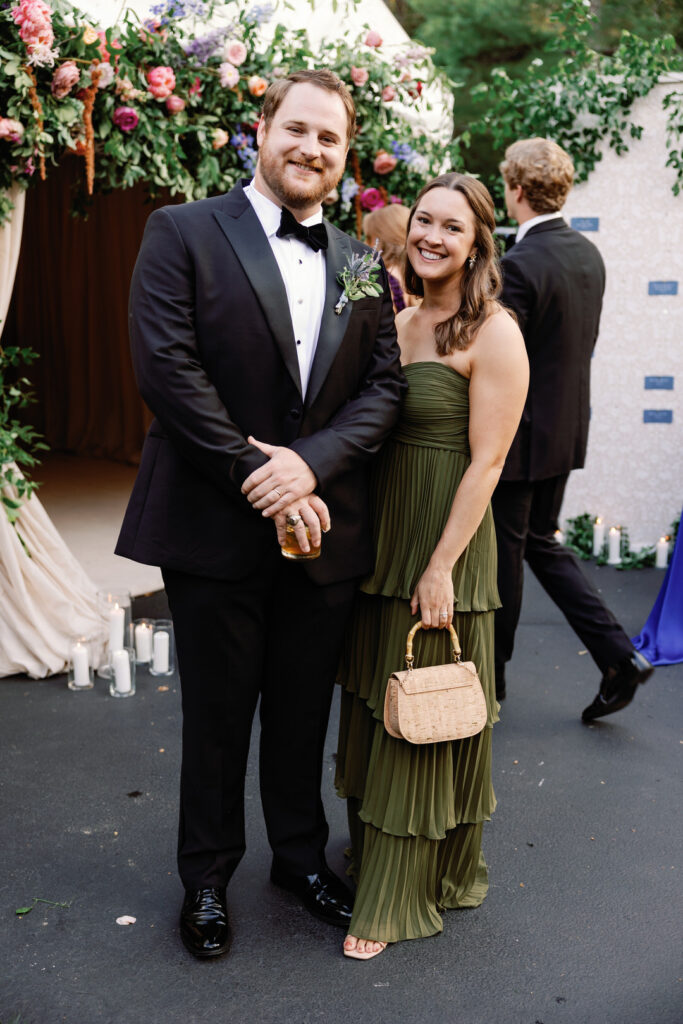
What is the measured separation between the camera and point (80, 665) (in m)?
4.42

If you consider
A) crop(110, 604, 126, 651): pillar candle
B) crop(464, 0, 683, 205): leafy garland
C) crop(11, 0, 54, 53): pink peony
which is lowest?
crop(110, 604, 126, 651): pillar candle

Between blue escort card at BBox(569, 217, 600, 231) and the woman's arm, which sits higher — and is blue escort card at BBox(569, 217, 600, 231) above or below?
above

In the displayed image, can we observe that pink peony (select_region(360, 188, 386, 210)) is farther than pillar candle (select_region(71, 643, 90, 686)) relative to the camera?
Yes

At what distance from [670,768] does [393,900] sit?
155cm

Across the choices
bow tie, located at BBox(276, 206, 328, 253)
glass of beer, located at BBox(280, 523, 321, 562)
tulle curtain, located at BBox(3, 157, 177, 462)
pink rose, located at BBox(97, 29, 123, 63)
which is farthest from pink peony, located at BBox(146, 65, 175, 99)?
tulle curtain, located at BBox(3, 157, 177, 462)

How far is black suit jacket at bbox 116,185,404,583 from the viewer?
7.55 feet

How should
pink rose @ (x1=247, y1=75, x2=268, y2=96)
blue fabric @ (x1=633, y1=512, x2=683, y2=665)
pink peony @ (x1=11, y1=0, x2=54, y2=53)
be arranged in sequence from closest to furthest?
pink peony @ (x1=11, y1=0, x2=54, y2=53) → pink rose @ (x1=247, y1=75, x2=268, y2=96) → blue fabric @ (x1=633, y1=512, x2=683, y2=665)

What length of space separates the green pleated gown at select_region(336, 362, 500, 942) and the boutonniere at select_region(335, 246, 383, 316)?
0.80ft

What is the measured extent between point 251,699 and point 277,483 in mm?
666

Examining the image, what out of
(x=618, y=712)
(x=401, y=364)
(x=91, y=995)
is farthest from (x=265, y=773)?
(x=618, y=712)

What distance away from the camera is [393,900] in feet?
8.71

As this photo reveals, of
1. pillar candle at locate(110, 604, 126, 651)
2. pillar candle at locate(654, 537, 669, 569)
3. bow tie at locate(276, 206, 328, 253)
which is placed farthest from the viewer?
pillar candle at locate(654, 537, 669, 569)

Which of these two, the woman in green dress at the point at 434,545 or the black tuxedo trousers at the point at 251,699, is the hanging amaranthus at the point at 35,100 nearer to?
Answer: the woman in green dress at the point at 434,545

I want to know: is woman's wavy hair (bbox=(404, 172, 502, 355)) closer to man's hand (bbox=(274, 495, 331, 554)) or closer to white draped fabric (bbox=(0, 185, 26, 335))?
man's hand (bbox=(274, 495, 331, 554))
